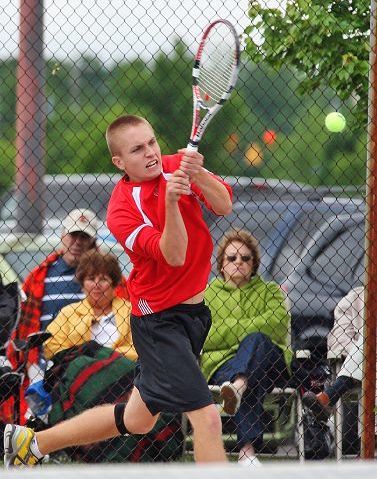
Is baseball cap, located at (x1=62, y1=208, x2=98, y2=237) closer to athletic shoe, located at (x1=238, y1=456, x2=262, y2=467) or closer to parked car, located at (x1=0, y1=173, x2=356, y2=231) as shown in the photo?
parked car, located at (x1=0, y1=173, x2=356, y2=231)

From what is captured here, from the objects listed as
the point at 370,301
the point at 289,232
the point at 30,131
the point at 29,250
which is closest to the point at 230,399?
the point at 370,301

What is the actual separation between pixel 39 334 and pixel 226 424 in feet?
3.60

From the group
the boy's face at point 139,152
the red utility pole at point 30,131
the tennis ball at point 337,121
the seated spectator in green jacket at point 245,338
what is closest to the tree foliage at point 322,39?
the tennis ball at point 337,121

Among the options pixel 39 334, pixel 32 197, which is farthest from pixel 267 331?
pixel 32 197

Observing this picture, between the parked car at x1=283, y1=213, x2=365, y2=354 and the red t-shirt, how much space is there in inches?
101

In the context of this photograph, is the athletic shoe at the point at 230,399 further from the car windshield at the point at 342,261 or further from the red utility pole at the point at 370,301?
the car windshield at the point at 342,261

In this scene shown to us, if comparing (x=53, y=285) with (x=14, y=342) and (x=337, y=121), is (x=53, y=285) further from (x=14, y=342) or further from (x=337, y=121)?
(x=337, y=121)

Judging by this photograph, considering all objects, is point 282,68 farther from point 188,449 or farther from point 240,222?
point 240,222

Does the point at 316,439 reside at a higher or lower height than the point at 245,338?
lower

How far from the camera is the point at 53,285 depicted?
27.3 ft

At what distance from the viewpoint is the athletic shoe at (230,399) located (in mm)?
7559

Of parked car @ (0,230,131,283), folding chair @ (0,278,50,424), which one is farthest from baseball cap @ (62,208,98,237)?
parked car @ (0,230,131,283)

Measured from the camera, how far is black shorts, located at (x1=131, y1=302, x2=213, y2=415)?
607 cm

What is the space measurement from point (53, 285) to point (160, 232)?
7.91 ft
